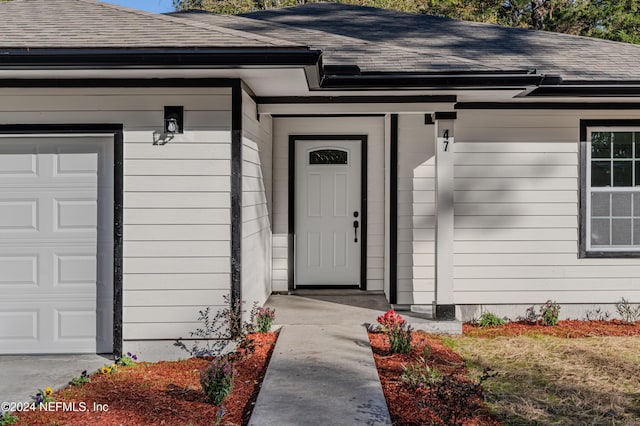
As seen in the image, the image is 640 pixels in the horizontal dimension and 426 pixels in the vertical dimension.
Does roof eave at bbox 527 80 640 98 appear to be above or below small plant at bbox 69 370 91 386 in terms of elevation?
above

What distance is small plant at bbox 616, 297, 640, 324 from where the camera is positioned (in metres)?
6.78

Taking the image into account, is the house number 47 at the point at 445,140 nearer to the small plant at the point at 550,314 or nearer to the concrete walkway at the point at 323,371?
the concrete walkway at the point at 323,371

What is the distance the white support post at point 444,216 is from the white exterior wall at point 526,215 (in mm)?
547

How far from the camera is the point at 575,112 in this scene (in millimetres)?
6777

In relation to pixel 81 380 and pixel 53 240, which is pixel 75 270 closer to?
pixel 53 240

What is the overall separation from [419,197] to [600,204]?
219 cm

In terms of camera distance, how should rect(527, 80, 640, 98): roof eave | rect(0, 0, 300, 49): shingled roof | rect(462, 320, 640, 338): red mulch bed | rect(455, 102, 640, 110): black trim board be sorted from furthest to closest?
rect(455, 102, 640, 110): black trim board → rect(462, 320, 640, 338): red mulch bed → rect(527, 80, 640, 98): roof eave → rect(0, 0, 300, 49): shingled roof

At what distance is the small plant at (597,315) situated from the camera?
269 inches

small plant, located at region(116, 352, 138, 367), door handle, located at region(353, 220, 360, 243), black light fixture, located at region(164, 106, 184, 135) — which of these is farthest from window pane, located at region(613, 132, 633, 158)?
small plant, located at region(116, 352, 138, 367)

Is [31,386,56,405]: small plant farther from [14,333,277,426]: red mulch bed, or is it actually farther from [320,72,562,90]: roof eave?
[320,72,562,90]: roof eave

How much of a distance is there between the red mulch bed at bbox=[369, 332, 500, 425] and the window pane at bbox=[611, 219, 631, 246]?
278 centimetres

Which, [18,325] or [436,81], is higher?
[436,81]

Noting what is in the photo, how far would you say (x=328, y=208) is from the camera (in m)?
8.20

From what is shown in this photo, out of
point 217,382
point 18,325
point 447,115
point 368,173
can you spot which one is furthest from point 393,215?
point 18,325
